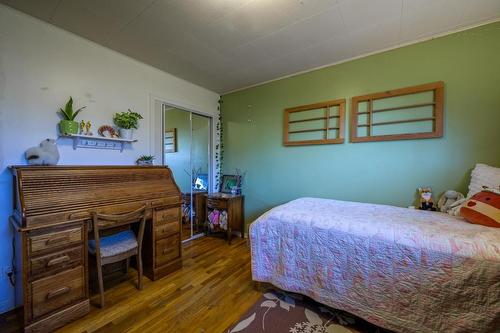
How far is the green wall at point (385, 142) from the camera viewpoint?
1910 millimetres

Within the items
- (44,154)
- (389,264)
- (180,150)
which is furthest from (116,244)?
(389,264)

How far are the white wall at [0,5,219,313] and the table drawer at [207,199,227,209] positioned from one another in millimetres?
1218

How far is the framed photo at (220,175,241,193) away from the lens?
3496 millimetres

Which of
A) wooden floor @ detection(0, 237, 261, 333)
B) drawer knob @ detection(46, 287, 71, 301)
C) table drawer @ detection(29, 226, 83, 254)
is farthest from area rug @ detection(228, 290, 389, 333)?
table drawer @ detection(29, 226, 83, 254)

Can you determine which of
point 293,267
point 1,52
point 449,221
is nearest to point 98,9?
point 1,52

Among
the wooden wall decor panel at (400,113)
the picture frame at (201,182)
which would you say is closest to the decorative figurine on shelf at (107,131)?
the picture frame at (201,182)

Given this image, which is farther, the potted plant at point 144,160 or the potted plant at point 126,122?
the potted plant at point 144,160

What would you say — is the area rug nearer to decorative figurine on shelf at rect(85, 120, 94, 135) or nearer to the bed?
the bed

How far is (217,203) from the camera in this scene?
322cm

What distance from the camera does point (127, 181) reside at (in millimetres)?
2127

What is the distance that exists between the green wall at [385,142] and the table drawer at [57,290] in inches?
89.3

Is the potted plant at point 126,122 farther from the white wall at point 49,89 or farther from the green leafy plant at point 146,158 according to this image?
the green leafy plant at point 146,158

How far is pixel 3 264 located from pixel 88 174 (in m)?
0.94

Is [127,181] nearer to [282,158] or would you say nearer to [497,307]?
[282,158]
